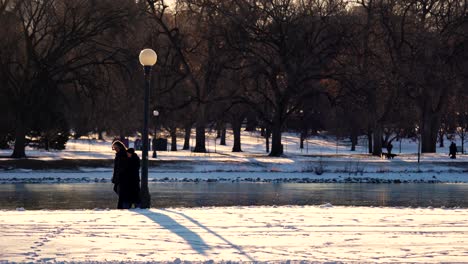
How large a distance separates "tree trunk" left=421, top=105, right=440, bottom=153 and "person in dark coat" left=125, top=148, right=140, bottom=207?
39824 millimetres

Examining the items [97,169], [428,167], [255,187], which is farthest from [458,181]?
[97,169]

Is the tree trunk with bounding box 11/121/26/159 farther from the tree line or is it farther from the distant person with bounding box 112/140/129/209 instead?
the distant person with bounding box 112/140/129/209

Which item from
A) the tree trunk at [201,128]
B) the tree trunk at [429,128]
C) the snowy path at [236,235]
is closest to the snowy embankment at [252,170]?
the tree trunk at [201,128]

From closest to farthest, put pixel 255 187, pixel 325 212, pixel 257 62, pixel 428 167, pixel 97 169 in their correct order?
pixel 325 212 → pixel 255 187 → pixel 97 169 → pixel 428 167 → pixel 257 62

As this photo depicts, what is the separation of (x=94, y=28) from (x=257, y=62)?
1003 cm

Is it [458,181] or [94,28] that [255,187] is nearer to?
[458,181]

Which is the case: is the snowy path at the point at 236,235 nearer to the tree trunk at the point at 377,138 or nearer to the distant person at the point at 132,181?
the distant person at the point at 132,181

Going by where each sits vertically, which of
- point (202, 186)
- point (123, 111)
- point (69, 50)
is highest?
point (69, 50)

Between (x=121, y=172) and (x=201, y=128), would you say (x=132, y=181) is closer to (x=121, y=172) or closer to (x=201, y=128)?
(x=121, y=172)

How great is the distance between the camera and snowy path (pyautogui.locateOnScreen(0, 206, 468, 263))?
1166 centimetres

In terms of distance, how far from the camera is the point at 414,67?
50.4 meters

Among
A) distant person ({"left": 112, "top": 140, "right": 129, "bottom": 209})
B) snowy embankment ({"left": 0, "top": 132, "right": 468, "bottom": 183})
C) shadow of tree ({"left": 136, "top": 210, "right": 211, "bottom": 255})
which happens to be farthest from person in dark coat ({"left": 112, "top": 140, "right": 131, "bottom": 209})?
snowy embankment ({"left": 0, "top": 132, "right": 468, "bottom": 183})

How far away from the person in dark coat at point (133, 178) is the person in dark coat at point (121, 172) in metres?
0.07

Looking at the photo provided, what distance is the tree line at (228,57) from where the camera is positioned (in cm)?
4384
